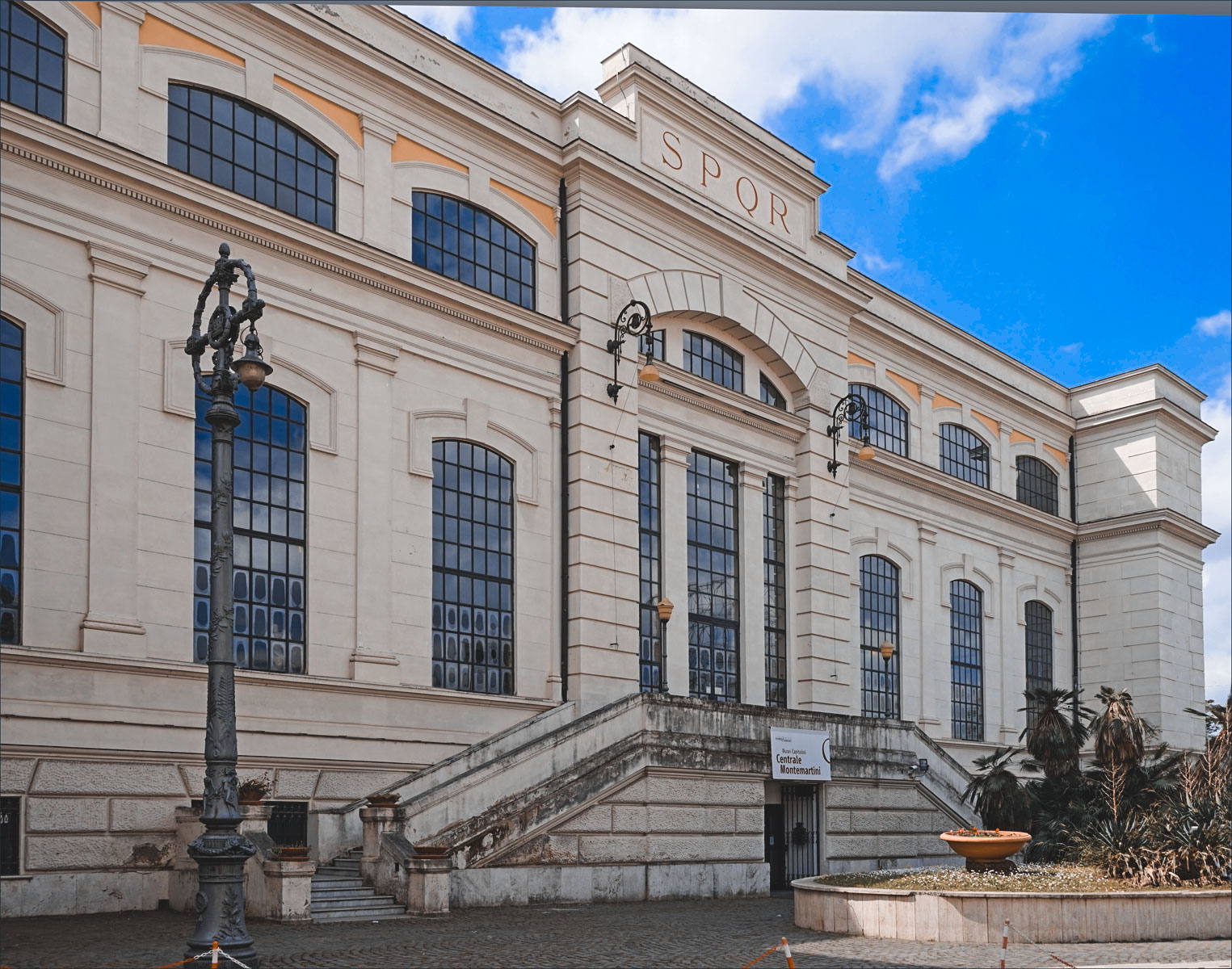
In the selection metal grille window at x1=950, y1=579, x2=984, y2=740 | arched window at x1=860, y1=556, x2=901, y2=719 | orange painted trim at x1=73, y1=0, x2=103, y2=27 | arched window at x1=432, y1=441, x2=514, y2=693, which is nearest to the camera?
orange painted trim at x1=73, y1=0, x2=103, y2=27

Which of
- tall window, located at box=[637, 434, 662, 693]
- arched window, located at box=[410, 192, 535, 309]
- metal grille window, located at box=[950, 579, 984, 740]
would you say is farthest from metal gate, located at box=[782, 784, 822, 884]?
metal grille window, located at box=[950, 579, 984, 740]

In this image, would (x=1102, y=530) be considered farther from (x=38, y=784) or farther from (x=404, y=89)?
(x=38, y=784)

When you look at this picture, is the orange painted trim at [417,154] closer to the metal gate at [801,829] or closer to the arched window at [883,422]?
the metal gate at [801,829]

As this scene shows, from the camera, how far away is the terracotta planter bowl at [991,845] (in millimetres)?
21812

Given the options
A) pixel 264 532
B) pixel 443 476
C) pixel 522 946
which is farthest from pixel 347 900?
pixel 443 476

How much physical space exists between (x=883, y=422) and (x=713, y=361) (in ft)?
31.3

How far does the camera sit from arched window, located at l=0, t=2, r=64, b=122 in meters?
22.6

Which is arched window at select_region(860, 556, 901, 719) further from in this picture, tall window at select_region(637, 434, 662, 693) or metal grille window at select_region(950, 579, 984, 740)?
tall window at select_region(637, 434, 662, 693)

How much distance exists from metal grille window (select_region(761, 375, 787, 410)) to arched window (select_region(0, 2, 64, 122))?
19805 mm

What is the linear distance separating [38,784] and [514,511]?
459 inches

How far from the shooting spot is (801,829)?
31062 millimetres

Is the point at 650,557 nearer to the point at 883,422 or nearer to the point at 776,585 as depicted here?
the point at 776,585

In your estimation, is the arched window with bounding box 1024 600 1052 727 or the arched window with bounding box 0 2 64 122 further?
the arched window with bounding box 1024 600 1052 727

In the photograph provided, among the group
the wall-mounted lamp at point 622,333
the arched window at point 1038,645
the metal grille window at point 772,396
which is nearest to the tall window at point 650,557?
the wall-mounted lamp at point 622,333
